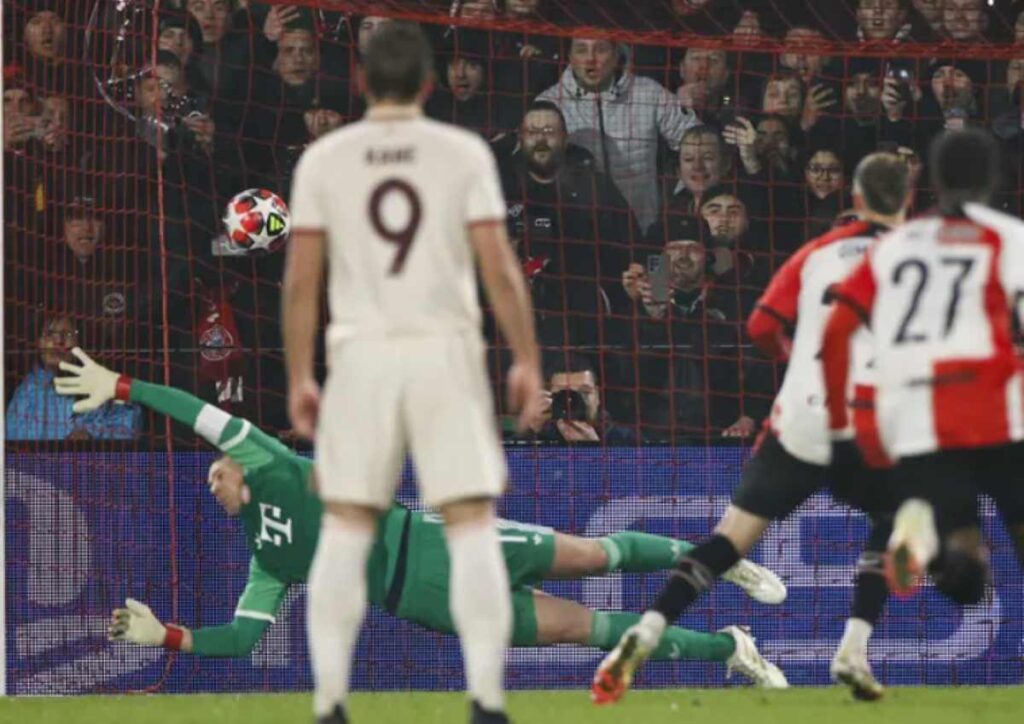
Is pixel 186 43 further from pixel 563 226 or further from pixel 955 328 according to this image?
pixel 955 328

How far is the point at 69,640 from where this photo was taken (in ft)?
31.4

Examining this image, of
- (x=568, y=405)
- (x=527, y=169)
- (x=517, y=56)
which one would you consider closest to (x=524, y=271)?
(x=527, y=169)

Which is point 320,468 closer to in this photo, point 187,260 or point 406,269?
point 406,269

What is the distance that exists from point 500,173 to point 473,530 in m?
5.07

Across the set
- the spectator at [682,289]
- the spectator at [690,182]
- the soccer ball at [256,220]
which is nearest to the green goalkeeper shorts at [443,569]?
the soccer ball at [256,220]

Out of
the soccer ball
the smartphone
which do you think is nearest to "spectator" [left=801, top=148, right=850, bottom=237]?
the smartphone

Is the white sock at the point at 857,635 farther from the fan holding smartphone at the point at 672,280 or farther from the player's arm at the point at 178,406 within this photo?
the fan holding smartphone at the point at 672,280

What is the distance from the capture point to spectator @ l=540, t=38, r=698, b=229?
33.8 feet

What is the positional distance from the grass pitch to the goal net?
3.92 feet

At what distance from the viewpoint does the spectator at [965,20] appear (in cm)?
1088

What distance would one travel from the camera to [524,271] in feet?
32.9

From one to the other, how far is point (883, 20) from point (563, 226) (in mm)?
1908

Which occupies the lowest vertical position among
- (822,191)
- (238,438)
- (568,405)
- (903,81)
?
(238,438)

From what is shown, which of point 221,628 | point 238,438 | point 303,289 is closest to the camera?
point 303,289
